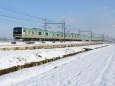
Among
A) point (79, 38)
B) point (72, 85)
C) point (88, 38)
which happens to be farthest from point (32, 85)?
point (88, 38)

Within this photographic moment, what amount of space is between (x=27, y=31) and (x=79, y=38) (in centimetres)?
5645

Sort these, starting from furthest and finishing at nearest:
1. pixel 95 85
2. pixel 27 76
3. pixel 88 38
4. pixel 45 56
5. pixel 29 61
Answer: pixel 88 38
pixel 45 56
pixel 29 61
pixel 27 76
pixel 95 85

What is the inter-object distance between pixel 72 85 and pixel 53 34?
74743 millimetres

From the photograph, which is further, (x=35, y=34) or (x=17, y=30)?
(x=35, y=34)

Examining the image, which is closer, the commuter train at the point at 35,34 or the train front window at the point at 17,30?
the train front window at the point at 17,30

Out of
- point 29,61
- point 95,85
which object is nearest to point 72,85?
point 95,85

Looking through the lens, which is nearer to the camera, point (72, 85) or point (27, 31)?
point (72, 85)

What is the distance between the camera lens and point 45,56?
3017cm

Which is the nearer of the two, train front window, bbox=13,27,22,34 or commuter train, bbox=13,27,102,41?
train front window, bbox=13,27,22,34

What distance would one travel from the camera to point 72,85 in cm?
1286

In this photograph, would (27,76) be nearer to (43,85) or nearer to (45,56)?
(43,85)

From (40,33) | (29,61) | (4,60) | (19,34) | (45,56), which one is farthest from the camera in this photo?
(40,33)

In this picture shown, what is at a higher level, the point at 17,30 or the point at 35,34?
the point at 17,30

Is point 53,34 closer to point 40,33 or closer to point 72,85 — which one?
point 40,33
